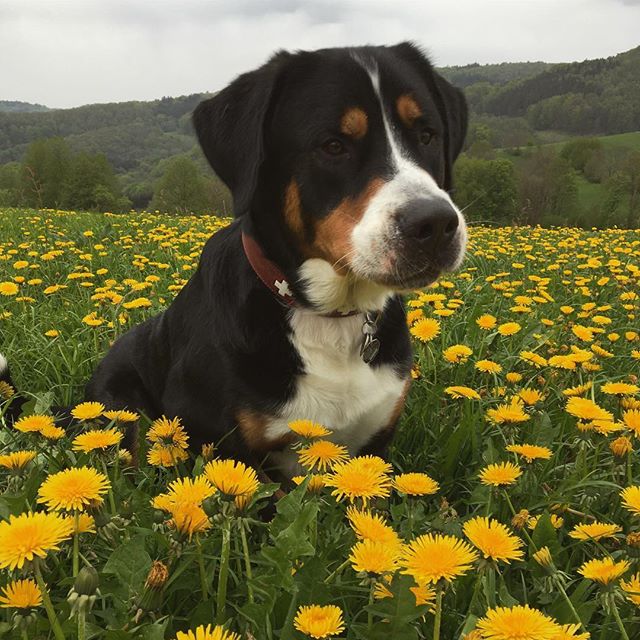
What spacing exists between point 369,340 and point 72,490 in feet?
4.73

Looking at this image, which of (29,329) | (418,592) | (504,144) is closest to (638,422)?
(418,592)

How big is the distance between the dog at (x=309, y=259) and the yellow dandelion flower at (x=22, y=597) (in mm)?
1180

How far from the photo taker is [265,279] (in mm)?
2295

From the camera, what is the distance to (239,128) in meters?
2.27

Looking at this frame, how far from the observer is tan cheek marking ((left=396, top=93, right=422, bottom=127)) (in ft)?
7.45

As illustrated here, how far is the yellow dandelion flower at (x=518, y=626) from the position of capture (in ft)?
2.79

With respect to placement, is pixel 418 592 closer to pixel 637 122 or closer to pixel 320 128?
pixel 320 128

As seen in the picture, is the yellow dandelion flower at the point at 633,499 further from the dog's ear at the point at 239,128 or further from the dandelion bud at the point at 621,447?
the dog's ear at the point at 239,128

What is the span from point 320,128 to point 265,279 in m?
0.58

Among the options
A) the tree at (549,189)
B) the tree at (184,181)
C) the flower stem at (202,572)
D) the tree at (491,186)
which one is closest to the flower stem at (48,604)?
the flower stem at (202,572)

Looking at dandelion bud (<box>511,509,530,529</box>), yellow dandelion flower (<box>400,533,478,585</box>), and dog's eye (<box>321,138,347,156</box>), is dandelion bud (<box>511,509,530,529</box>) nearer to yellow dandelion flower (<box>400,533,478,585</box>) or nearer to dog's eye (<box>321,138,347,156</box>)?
yellow dandelion flower (<box>400,533,478,585</box>)

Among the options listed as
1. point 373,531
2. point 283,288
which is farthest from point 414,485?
point 283,288

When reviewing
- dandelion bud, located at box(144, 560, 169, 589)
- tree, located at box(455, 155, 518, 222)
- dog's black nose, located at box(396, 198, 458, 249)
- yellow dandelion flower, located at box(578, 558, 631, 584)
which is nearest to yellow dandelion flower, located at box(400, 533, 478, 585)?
yellow dandelion flower, located at box(578, 558, 631, 584)

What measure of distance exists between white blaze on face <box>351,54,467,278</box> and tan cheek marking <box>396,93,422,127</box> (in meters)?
0.15
